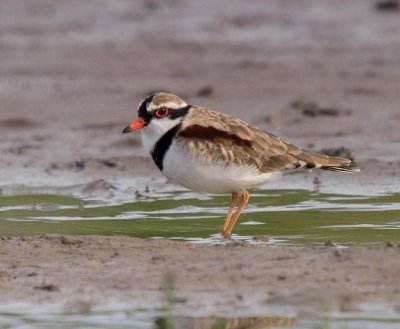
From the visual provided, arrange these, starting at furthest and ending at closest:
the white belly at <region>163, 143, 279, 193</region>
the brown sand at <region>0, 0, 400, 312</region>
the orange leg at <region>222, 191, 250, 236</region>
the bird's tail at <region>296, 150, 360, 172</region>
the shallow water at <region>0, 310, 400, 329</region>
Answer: the bird's tail at <region>296, 150, 360, 172</region> → the orange leg at <region>222, 191, 250, 236</region> → the white belly at <region>163, 143, 279, 193</region> → the brown sand at <region>0, 0, 400, 312</region> → the shallow water at <region>0, 310, 400, 329</region>

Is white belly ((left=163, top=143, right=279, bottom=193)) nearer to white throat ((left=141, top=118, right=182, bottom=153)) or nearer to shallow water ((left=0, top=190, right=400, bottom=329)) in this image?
white throat ((left=141, top=118, right=182, bottom=153))

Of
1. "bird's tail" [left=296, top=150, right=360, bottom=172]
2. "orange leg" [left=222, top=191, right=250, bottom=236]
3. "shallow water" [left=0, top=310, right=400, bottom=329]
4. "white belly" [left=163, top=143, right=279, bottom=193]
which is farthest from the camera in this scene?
"bird's tail" [left=296, top=150, right=360, bottom=172]

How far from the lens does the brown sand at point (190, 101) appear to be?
8031 millimetres

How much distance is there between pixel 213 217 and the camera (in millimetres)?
10695

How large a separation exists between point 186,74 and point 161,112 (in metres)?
8.19

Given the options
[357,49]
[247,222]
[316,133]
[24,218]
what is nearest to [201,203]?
[247,222]

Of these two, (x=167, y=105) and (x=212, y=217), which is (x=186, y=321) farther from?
(x=212, y=217)

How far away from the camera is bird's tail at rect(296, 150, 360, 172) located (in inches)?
405

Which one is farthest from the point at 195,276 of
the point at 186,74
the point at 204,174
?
the point at 186,74

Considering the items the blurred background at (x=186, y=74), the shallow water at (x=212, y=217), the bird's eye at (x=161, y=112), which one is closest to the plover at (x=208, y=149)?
the bird's eye at (x=161, y=112)

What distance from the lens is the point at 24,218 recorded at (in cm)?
1070

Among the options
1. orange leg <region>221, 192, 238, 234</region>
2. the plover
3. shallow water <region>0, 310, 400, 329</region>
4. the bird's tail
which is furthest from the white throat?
shallow water <region>0, 310, 400, 329</region>

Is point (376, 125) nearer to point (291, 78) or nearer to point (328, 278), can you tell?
point (291, 78)

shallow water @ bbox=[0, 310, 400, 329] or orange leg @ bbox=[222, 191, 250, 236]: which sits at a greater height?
shallow water @ bbox=[0, 310, 400, 329]
